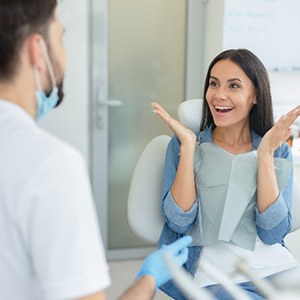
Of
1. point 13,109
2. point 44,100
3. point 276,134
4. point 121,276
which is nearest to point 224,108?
point 276,134

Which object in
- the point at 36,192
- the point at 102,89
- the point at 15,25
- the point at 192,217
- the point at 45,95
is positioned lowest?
the point at 192,217

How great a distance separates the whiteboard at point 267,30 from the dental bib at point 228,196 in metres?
1.24

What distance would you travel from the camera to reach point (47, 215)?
73 centimetres

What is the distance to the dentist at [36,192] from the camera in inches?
28.9

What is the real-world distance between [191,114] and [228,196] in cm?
33

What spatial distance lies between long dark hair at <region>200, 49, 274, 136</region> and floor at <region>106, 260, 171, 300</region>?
44.1 inches

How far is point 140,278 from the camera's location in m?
0.98

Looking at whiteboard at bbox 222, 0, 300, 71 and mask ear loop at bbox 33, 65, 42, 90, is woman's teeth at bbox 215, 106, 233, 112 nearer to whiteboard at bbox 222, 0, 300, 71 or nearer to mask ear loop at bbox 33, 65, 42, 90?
mask ear loop at bbox 33, 65, 42, 90

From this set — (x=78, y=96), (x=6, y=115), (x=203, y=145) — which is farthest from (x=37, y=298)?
(x=78, y=96)

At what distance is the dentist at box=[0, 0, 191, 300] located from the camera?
734mm

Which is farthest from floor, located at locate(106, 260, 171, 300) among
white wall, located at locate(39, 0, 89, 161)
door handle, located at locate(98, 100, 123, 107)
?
door handle, located at locate(98, 100, 123, 107)

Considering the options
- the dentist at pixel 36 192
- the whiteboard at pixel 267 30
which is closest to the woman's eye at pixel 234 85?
the dentist at pixel 36 192

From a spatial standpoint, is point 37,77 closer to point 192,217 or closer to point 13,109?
point 13,109

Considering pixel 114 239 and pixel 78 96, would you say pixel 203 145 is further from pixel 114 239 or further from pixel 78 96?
pixel 114 239
